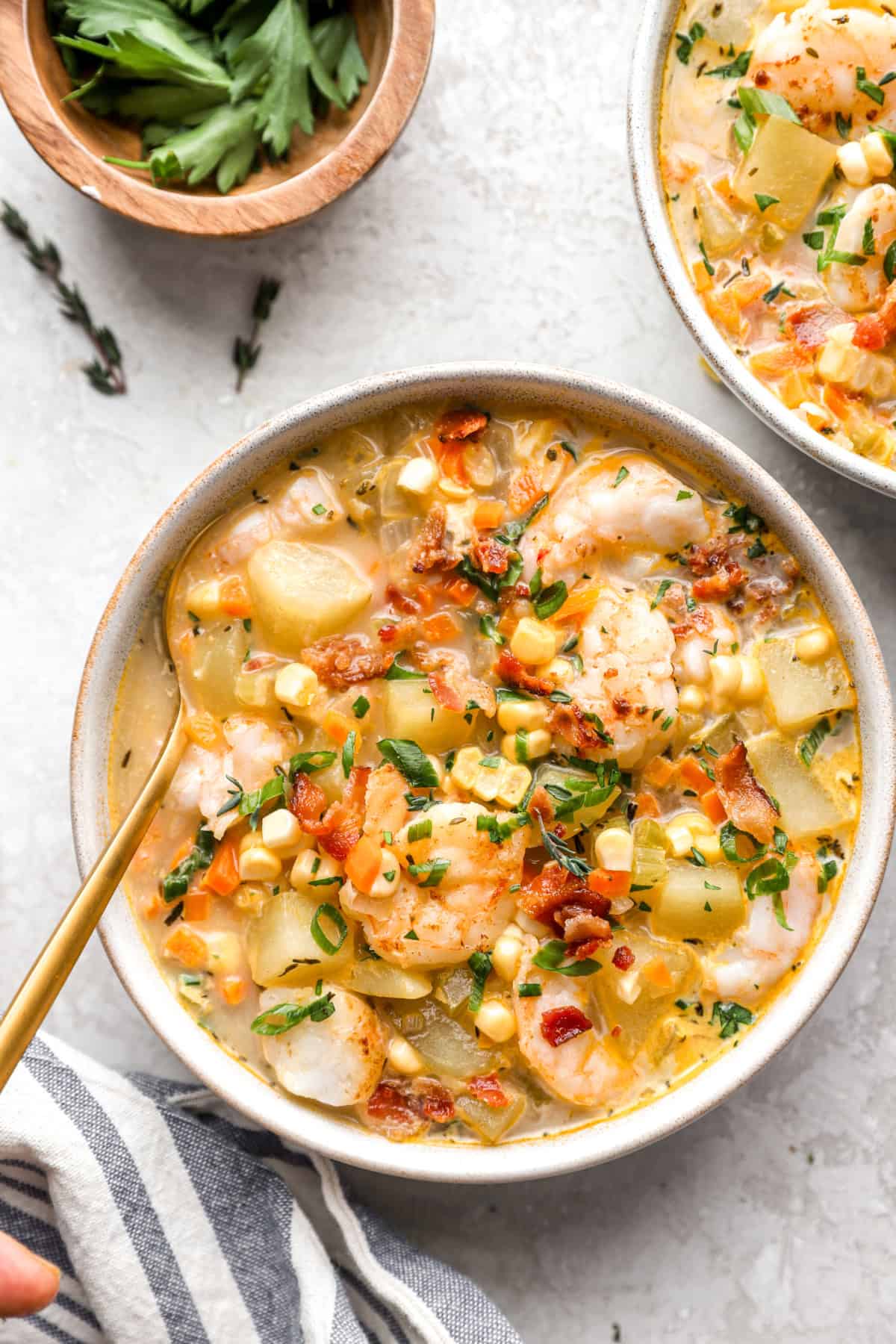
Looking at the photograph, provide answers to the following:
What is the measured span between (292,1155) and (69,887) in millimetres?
982

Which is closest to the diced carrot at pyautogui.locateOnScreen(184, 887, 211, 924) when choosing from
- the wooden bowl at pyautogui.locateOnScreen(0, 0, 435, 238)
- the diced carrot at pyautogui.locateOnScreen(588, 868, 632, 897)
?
the diced carrot at pyautogui.locateOnScreen(588, 868, 632, 897)

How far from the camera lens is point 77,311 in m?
3.42

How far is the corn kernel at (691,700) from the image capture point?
291cm

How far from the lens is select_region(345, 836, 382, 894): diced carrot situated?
2809 millimetres

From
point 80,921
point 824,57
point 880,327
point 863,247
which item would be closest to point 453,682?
point 80,921

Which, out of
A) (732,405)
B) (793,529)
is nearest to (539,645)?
(793,529)

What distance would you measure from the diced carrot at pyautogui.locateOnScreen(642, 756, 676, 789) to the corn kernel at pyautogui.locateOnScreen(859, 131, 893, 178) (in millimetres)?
1509

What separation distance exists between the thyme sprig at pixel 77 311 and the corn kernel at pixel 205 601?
810 millimetres

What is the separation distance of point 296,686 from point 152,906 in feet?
2.23

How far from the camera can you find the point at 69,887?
3.44m

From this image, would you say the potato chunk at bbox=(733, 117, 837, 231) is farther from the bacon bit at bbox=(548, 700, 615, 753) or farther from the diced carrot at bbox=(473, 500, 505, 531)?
the bacon bit at bbox=(548, 700, 615, 753)

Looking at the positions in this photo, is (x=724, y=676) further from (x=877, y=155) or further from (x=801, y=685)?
(x=877, y=155)

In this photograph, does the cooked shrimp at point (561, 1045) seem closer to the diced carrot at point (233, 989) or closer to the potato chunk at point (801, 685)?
the diced carrot at point (233, 989)

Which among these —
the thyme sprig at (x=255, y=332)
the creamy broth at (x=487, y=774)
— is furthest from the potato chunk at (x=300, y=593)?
the thyme sprig at (x=255, y=332)
